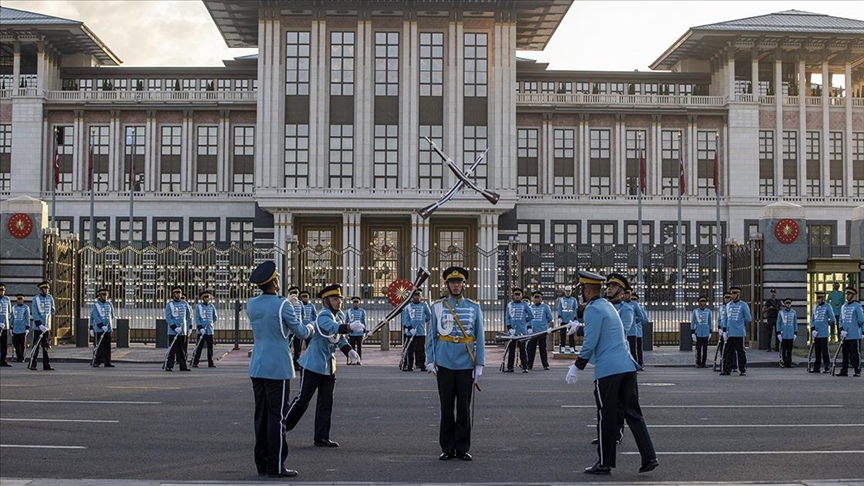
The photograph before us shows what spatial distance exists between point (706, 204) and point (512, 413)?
53265 mm

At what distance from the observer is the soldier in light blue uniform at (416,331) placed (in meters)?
25.4

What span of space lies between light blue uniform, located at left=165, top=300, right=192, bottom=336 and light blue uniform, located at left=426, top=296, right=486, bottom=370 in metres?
13.5

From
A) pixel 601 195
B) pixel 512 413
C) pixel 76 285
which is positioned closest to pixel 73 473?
pixel 512 413

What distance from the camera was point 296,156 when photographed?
198 ft

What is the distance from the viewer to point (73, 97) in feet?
220

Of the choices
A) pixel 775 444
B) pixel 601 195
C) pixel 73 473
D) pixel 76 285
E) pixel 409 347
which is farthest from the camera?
pixel 601 195

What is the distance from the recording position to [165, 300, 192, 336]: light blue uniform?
24812 mm

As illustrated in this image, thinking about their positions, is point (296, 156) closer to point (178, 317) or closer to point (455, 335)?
point (178, 317)

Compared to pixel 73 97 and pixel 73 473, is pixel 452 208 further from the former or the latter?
pixel 73 473

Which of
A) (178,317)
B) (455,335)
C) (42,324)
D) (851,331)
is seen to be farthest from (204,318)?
(851,331)

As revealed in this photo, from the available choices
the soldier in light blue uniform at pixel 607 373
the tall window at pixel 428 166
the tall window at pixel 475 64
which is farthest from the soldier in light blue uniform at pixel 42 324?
the tall window at pixel 475 64

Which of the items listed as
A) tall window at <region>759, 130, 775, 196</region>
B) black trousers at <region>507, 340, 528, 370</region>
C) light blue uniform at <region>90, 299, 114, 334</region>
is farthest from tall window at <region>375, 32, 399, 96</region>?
black trousers at <region>507, 340, 528, 370</region>

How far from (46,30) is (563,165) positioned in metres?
31.8

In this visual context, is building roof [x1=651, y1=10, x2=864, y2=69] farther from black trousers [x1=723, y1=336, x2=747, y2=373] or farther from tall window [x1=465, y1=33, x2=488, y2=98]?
black trousers [x1=723, y1=336, x2=747, y2=373]
